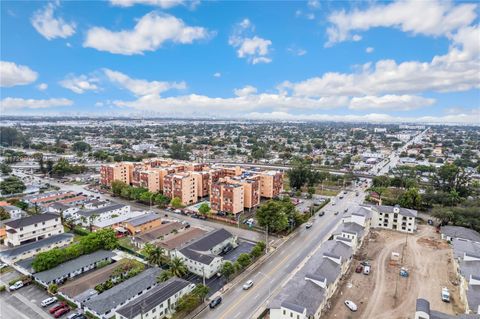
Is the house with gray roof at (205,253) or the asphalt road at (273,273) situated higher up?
the house with gray roof at (205,253)

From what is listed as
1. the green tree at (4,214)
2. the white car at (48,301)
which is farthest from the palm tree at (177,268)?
the green tree at (4,214)

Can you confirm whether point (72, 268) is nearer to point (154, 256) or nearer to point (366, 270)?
point (154, 256)

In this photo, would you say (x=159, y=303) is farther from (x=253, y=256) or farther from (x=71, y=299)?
(x=253, y=256)

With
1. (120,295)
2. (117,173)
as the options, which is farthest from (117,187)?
(120,295)

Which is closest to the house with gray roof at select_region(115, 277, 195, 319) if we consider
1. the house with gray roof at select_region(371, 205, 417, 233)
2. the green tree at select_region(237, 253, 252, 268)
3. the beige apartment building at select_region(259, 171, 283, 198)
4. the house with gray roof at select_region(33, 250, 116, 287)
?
the green tree at select_region(237, 253, 252, 268)

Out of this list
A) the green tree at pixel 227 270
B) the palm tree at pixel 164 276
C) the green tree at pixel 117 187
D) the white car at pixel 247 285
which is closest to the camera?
the palm tree at pixel 164 276

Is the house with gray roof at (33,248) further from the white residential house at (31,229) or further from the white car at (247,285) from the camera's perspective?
the white car at (247,285)
